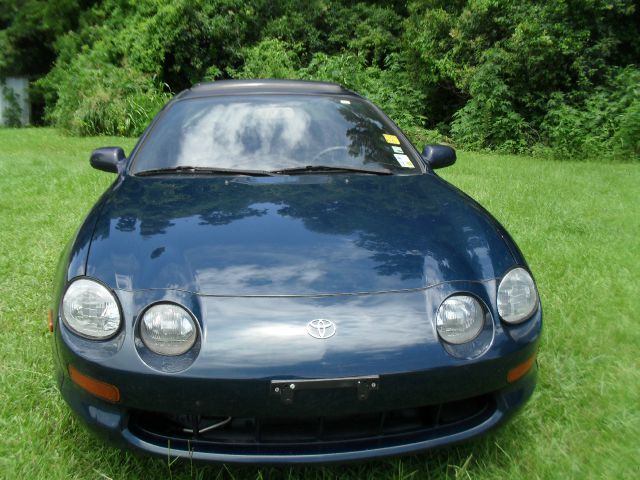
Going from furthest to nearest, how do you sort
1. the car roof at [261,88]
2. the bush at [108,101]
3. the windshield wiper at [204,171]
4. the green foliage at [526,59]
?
the bush at [108,101], the green foliage at [526,59], the car roof at [261,88], the windshield wiper at [204,171]

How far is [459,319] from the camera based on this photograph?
1807 millimetres

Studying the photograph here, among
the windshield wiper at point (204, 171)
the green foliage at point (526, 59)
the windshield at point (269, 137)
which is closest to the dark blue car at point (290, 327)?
the windshield wiper at point (204, 171)

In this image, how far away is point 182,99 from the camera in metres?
3.25

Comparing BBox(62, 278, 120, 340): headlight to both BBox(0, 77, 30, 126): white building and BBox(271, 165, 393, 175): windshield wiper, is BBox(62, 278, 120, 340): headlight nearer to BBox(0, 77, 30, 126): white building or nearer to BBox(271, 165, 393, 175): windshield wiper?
BBox(271, 165, 393, 175): windshield wiper

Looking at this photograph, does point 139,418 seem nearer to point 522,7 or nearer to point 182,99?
point 182,99

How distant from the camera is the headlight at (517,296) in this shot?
6.20 ft

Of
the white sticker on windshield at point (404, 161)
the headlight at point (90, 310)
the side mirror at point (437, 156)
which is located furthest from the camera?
the side mirror at point (437, 156)

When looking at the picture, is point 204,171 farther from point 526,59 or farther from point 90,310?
point 526,59

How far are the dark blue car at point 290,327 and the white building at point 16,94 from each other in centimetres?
2053

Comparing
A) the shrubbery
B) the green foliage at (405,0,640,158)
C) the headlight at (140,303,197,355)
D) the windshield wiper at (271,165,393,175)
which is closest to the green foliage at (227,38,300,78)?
the shrubbery

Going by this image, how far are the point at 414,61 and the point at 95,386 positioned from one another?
44.0 ft

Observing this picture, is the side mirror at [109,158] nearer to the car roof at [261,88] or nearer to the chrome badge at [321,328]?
the car roof at [261,88]

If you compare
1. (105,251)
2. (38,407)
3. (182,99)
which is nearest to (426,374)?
(105,251)

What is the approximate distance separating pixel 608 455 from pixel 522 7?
36.5 feet
